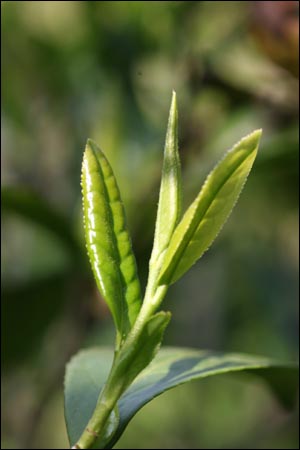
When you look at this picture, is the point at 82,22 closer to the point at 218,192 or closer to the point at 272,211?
the point at 272,211

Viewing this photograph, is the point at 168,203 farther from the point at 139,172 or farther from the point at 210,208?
the point at 139,172

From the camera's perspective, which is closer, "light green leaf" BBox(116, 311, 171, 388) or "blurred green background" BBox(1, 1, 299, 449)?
"light green leaf" BBox(116, 311, 171, 388)

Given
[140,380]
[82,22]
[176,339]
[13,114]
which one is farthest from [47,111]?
[140,380]

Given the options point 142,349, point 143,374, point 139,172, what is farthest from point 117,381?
point 139,172

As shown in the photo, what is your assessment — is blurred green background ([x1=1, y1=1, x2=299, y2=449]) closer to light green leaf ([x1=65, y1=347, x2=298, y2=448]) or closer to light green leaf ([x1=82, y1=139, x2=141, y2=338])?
light green leaf ([x1=65, y1=347, x2=298, y2=448])

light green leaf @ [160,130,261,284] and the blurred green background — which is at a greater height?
light green leaf @ [160,130,261,284]

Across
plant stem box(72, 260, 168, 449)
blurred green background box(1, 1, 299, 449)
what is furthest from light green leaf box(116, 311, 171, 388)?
blurred green background box(1, 1, 299, 449)
